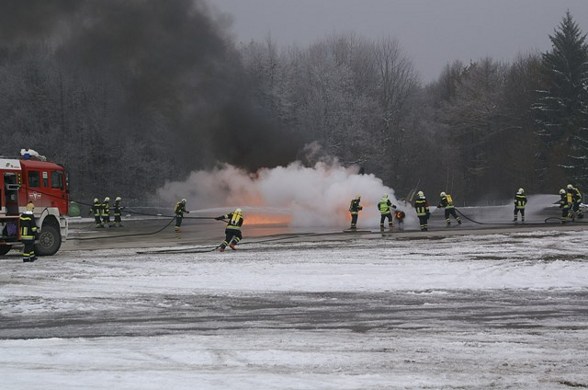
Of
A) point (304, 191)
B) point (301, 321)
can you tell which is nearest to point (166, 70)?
point (304, 191)

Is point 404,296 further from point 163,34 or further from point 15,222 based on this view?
point 163,34

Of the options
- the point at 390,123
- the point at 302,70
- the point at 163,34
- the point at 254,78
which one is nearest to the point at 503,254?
the point at 163,34

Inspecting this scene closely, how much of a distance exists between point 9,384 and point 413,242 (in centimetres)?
1708

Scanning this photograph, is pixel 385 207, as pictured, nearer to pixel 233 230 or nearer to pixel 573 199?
pixel 233 230

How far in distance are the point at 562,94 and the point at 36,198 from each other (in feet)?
162

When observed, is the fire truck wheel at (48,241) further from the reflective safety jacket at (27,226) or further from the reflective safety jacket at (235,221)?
the reflective safety jacket at (235,221)

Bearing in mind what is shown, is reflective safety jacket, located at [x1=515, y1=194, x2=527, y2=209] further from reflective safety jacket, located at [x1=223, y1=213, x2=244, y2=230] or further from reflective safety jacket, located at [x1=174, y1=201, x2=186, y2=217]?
reflective safety jacket, located at [x1=174, y1=201, x2=186, y2=217]

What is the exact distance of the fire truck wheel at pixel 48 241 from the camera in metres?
20.7

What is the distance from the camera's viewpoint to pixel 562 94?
58.5 metres

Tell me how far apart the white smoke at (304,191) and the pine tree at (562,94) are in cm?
2997

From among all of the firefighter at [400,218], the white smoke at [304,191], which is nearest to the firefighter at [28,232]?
the white smoke at [304,191]

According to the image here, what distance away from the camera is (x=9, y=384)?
6602 millimetres

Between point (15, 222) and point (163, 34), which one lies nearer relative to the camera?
point (15, 222)

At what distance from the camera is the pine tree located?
57062 mm
